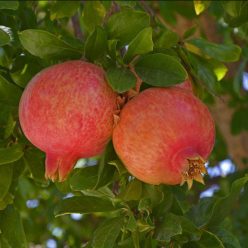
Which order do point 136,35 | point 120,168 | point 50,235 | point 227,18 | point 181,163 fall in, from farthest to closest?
point 50,235 → point 227,18 → point 136,35 → point 120,168 → point 181,163

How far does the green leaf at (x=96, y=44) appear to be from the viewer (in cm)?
131

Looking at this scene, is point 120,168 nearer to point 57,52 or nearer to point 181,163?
point 181,163

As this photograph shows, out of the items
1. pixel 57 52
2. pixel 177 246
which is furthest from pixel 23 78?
pixel 177 246

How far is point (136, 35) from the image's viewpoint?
136 centimetres

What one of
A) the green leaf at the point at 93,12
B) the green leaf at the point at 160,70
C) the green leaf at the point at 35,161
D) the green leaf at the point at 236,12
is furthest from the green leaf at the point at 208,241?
the green leaf at the point at 93,12

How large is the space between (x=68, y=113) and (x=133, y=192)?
0.96ft

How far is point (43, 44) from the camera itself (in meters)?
1.34

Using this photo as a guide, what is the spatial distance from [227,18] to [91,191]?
2.68 feet

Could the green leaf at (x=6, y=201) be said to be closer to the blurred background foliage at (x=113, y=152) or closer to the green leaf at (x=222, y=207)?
the blurred background foliage at (x=113, y=152)

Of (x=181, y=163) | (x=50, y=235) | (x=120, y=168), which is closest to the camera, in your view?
(x=181, y=163)

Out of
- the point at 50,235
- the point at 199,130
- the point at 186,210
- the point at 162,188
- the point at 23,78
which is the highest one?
the point at 199,130

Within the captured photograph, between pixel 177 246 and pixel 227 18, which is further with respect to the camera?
pixel 227 18

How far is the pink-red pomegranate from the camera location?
114cm

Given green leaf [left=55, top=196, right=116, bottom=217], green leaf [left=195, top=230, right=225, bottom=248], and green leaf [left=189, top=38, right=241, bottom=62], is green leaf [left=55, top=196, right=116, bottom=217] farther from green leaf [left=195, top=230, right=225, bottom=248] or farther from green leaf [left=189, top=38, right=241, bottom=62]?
green leaf [left=189, top=38, right=241, bottom=62]
